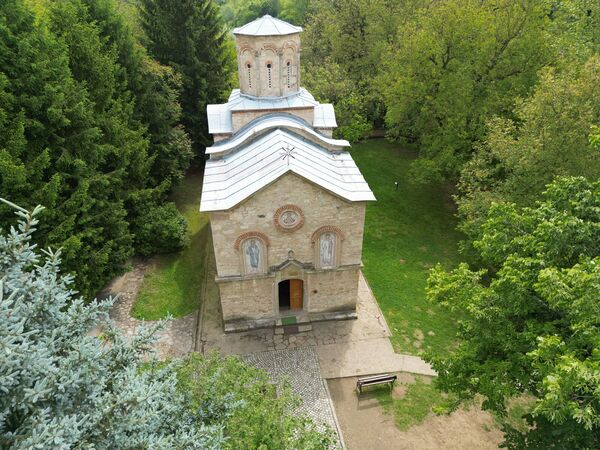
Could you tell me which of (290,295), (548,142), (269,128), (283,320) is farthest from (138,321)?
(548,142)

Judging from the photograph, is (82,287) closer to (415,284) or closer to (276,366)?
(276,366)

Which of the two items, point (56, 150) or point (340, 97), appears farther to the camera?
point (340, 97)

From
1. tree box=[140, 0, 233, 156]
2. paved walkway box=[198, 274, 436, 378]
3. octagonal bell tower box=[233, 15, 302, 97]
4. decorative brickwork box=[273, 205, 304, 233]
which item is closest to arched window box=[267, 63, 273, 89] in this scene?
octagonal bell tower box=[233, 15, 302, 97]

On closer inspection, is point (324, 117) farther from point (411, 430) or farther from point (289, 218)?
point (411, 430)

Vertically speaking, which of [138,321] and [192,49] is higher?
[192,49]

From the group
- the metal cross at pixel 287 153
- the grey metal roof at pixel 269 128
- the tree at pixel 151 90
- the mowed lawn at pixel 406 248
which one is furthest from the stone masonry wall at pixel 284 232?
the tree at pixel 151 90

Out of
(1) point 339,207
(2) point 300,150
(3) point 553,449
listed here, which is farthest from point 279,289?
(3) point 553,449
